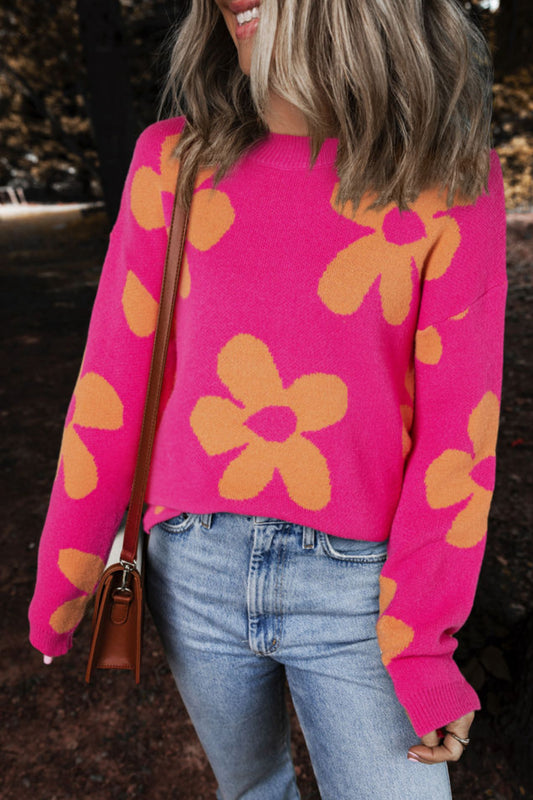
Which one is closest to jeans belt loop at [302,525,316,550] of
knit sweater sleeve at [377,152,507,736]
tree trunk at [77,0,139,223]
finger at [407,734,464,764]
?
knit sweater sleeve at [377,152,507,736]

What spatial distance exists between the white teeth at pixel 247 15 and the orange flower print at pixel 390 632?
115 cm

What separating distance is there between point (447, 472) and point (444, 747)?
21.0 inches

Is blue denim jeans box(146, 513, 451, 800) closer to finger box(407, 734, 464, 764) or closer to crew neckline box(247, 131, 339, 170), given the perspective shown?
finger box(407, 734, 464, 764)

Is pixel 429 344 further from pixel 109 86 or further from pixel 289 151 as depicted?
pixel 109 86

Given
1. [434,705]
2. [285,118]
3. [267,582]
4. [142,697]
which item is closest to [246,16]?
[285,118]

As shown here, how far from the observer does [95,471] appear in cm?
133

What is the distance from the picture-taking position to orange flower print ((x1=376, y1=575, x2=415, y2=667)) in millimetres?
1216

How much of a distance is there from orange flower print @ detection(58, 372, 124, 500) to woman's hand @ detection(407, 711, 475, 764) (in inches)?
33.4

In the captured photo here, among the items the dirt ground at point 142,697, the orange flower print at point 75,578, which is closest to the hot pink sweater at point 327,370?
the orange flower print at point 75,578

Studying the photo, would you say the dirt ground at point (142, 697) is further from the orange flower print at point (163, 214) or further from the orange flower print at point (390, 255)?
the orange flower print at point (163, 214)

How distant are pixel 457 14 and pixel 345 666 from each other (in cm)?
131

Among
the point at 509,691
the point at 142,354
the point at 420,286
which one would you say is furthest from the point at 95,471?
the point at 509,691

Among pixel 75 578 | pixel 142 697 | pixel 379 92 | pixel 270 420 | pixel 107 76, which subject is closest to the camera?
pixel 379 92

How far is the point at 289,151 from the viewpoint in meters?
1.27
